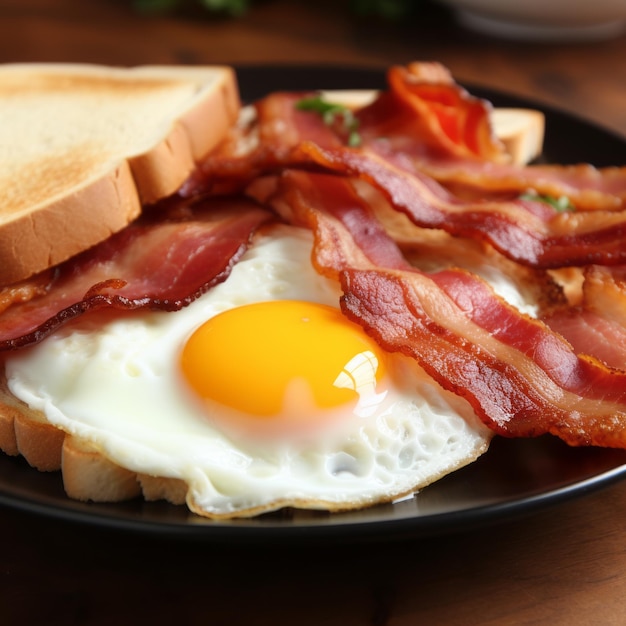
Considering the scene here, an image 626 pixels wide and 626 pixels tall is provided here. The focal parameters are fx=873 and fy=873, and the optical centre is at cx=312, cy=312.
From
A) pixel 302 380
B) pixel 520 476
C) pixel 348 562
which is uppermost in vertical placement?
pixel 302 380

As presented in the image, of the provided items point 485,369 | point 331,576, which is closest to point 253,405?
point 331,576

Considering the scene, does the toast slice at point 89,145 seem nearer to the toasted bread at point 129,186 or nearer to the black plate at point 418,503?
the toasted bread at point 129,186

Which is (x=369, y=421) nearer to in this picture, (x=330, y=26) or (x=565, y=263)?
(x=565, y=263)

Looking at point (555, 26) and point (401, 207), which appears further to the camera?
point (555, 26)

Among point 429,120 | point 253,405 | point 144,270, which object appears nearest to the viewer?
point 253,405

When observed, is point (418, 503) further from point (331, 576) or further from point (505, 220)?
point (505, 220)

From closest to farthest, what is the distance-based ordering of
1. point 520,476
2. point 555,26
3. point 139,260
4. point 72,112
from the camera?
point 520,476
point 139,260
point 72,112
point 555,26

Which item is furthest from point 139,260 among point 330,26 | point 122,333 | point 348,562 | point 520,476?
point 330,26

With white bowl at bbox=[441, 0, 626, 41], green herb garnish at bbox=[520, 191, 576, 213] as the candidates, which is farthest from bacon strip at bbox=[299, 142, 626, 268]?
white bowl at bbox=[441, 0, 626, 41]
